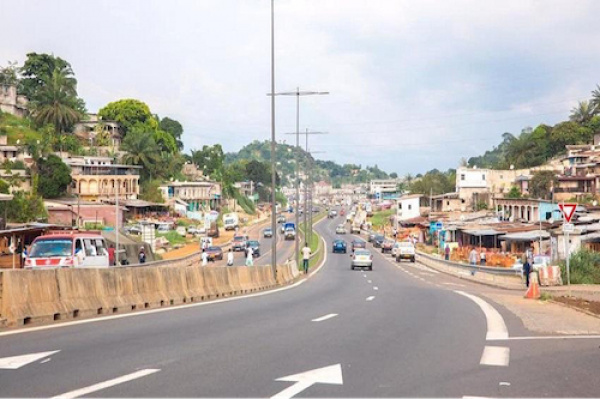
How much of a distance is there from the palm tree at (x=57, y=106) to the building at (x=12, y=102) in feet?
30.0

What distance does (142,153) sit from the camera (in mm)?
131500

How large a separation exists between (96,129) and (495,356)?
463 feet

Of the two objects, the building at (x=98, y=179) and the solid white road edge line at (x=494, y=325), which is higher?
→ the building at (x=98, y=179)

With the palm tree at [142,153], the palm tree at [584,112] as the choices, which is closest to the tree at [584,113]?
the palm tree at [584,112]

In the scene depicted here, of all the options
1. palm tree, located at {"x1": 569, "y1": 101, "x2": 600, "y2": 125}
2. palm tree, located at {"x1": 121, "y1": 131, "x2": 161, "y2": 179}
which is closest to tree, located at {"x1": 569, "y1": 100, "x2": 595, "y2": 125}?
palm tree, located at {"x1": 569, "y1": 101, "x2": 600, "y2": 125}

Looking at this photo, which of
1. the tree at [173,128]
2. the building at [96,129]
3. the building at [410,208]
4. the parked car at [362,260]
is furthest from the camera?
the tree at [173,128]

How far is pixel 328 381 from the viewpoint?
31.4ft

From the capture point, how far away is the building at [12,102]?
146250mm

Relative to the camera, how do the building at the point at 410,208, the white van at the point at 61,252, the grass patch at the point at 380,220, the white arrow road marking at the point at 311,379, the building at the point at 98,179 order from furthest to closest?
the grass patch at the point at 380,220, the building at the point at 410,208, the building at the point at 98,179, the white van at the point at 61,252, the white arrow road marking at the point at 311,379

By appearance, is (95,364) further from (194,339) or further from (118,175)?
(118,175)

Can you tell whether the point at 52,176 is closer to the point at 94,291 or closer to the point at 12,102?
the point at 12,102

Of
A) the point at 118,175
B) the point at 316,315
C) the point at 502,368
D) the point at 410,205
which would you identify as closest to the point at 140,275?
the point at 316,315

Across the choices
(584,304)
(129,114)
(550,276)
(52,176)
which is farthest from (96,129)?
(584,304)

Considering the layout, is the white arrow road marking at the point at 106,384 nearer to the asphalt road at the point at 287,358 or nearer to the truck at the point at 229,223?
the asphalt road at the point at 287,358
